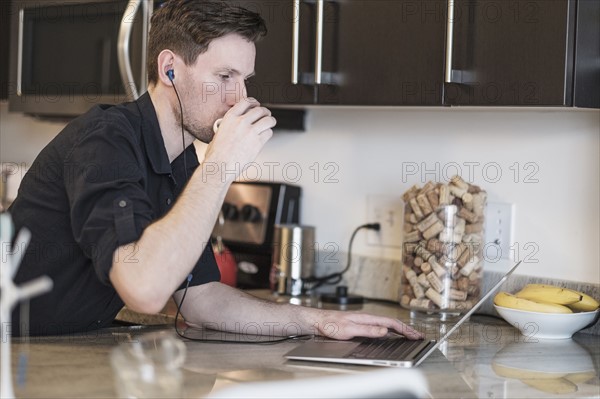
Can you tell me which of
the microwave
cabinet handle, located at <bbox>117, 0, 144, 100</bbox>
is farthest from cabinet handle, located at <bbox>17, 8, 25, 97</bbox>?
cabinet handle, located at <bbox>117, 0, 144, 100</bbox>

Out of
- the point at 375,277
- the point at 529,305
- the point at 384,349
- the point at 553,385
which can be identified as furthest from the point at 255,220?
the point at 553,385

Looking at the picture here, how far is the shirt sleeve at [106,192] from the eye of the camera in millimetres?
1653

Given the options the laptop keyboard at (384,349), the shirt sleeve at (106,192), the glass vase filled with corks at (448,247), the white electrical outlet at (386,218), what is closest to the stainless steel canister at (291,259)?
the white electrical outlet at (386,218)

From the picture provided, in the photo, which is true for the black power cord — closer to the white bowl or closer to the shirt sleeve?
the white bowl

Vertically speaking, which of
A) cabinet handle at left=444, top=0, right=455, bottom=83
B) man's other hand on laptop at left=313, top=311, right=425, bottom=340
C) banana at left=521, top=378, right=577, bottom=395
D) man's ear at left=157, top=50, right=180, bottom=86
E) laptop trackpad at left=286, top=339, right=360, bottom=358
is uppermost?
cabinet handle at left=444, top=0, right=455, bottom=83

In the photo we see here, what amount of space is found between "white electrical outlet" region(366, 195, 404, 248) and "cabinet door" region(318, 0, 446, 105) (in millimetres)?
457

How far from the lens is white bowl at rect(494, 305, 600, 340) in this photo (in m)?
2.08

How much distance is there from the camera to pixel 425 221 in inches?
90.9

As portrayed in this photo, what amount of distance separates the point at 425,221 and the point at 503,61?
1.60ft

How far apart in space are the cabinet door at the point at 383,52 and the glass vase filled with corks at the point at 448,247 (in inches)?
11.8

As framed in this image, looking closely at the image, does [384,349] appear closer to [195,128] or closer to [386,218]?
[195,128]

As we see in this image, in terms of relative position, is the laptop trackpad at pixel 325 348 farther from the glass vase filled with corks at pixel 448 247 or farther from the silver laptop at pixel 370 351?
the glass vase filled with corks at pixel 448 247

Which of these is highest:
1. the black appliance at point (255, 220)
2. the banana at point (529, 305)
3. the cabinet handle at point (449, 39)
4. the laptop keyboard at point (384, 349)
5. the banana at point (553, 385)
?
the cabinet handle at point (449, 39)

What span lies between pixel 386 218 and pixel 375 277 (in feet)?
0.55
